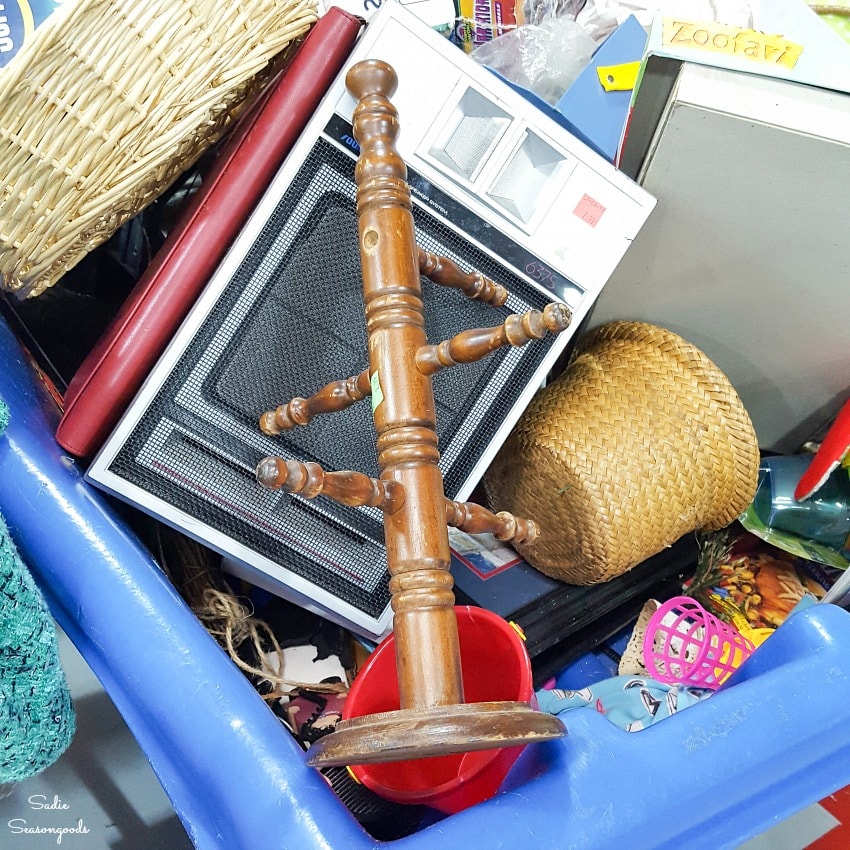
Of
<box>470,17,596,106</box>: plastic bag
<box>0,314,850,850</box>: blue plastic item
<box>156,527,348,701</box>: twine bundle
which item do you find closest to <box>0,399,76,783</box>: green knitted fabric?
<box>0,314,850,850</box>: blue plastic item

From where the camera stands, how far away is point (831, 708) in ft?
2.06

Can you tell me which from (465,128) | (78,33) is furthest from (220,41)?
(465,128)

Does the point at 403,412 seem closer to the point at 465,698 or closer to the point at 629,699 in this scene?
the point at 465,698

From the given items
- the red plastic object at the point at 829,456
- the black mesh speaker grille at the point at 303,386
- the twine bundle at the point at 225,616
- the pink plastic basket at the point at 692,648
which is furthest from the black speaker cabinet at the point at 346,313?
the red plastic object at the point at 829,456

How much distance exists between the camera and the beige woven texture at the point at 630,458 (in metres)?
0.89

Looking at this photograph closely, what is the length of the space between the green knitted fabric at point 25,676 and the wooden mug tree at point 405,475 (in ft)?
0.85

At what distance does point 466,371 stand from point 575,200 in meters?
0.22

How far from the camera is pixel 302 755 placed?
0.59 meters

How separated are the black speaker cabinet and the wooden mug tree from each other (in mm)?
72

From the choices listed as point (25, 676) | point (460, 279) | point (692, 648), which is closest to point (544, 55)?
point (460, 279)

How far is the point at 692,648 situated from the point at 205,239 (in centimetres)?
76

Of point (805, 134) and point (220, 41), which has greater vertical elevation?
point (805, 134)

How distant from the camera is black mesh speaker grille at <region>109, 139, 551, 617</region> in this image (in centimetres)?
73

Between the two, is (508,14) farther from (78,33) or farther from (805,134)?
(78,33)
